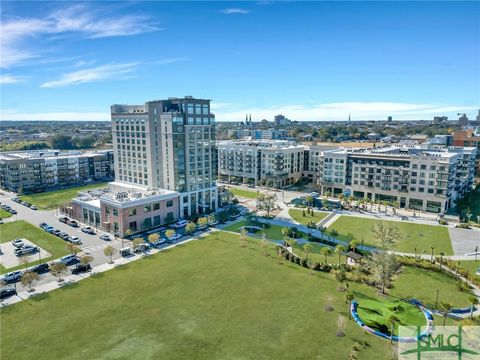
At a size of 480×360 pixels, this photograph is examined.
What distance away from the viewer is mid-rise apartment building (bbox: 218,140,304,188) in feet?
446

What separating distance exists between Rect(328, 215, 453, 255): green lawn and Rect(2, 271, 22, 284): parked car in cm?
6494

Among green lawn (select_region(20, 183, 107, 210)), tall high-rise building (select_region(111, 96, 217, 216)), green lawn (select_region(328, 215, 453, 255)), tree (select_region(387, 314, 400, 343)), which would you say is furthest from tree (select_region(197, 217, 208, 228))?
green lawn (select_region(20, 183, 107, 210))

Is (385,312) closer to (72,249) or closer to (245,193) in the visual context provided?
(72,249)

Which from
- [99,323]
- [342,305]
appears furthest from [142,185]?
[342,305]

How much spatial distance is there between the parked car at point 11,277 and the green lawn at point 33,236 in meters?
5.09

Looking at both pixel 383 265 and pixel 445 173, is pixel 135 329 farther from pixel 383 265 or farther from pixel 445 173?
pixel 445 173

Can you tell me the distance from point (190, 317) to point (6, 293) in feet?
98.2

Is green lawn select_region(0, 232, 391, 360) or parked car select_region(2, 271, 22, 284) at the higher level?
parked car select_region(2, 271, 22, 284)

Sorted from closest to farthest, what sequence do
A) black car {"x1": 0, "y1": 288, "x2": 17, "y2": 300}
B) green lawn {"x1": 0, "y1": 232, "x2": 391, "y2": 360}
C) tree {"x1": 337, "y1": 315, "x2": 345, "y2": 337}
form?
green lawn {"x1": 0, "y1": 232, "x2": 391, "y2": 360}
tree {"x1": 337, "y1": 315, "x2": 345, "y2": 337}
black car {"x1": 0, "y1": 288, "x2": 17, "y2": 300}

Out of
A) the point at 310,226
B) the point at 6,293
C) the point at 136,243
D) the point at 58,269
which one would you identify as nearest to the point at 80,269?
the point at 58,269

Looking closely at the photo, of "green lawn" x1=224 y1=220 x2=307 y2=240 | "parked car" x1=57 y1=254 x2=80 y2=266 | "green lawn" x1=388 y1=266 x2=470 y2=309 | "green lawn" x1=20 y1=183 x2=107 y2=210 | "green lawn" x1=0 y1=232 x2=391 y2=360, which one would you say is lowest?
"green lawn" x1=388 y1=266 x2=470 y2=309

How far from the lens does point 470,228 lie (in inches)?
3344

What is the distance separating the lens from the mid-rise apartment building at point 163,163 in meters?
86.2

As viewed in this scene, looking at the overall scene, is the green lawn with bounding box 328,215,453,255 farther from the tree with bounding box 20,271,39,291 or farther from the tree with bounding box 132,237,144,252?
the tree with bounding box 20,271,39,291
